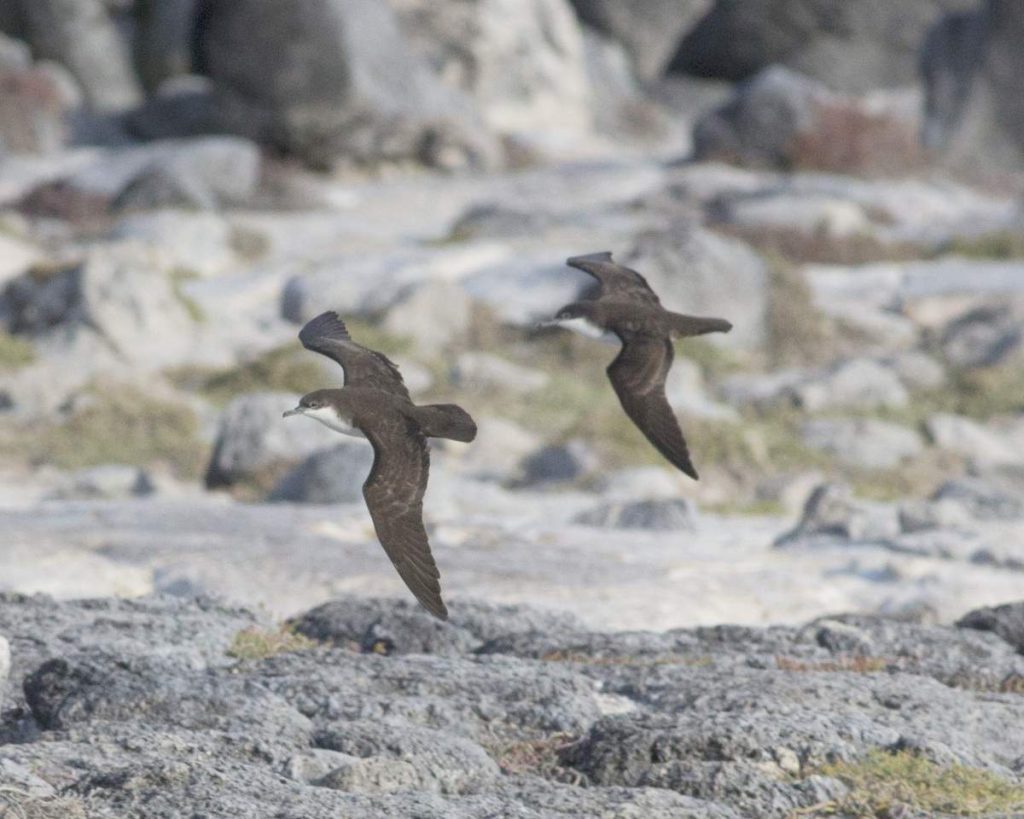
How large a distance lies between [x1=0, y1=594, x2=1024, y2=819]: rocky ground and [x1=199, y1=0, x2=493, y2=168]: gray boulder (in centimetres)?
2376

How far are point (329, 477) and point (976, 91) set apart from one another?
21.3 metres

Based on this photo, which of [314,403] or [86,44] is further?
[86,44]

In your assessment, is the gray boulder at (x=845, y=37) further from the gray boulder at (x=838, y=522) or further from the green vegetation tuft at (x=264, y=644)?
the green vegetation tuft at (x=264, y=644)

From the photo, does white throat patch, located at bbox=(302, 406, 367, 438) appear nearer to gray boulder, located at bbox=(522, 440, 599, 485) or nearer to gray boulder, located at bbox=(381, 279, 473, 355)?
gray boulder, located at bbox=(522, 440, 599, 485)

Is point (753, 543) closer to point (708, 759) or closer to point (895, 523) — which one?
point (895, 523)

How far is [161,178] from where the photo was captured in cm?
2975

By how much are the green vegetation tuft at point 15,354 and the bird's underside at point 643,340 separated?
12948 mm

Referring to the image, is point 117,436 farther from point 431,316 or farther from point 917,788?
point 917,788

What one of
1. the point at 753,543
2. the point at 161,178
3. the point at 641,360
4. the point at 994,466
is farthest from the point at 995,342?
the point at 641,360

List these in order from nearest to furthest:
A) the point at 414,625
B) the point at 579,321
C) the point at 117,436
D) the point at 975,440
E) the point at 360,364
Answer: the point at 360,364, the point at 579,321, the point at 414,625, the point at 117,436, the point at 975,440

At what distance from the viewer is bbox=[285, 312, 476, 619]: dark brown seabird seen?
7172 mm

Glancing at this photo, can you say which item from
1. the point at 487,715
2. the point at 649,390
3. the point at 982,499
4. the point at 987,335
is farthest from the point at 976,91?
the point at 487,715

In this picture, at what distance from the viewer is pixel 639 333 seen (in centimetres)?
905

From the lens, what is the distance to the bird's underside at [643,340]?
8414 mm
